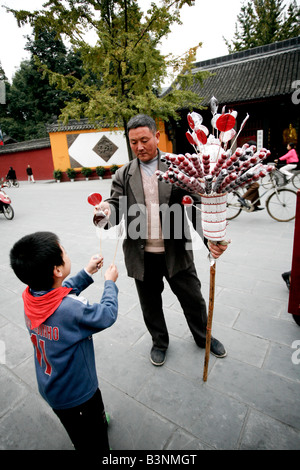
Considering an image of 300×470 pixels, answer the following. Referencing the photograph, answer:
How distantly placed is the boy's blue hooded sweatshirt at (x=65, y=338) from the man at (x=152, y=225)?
2.03 ft

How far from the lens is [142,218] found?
1.73 metres

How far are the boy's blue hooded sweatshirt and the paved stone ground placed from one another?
22.3 inches

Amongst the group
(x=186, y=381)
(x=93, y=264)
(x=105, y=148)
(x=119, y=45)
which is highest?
(x=119, y=45)

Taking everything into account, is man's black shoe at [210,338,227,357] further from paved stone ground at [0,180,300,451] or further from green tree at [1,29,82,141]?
green tree at [1,29,82,141]

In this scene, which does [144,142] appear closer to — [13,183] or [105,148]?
[105,148]

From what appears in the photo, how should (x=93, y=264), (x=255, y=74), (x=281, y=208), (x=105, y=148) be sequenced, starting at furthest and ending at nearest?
1. (x=105, y=148)
2. (x=255, y=74)
3. (x=281, y=208)
4. (x=93, y=264)

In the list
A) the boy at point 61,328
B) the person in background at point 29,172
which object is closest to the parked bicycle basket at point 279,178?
the boy at point 61,328

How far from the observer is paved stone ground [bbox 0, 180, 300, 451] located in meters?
1.43

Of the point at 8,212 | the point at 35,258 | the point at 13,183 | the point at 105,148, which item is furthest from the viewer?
the point at 13,183

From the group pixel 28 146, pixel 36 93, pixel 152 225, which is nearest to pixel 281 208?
pixel 152 225

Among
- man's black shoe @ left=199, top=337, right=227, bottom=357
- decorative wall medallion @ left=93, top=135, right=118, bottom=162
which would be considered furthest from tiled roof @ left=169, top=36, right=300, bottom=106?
man's black shoe @ left=199, top=337, right=227, bottom=357

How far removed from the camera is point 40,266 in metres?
1.03

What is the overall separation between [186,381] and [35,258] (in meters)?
1.40

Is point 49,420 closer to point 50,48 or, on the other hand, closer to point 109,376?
point 109,376
